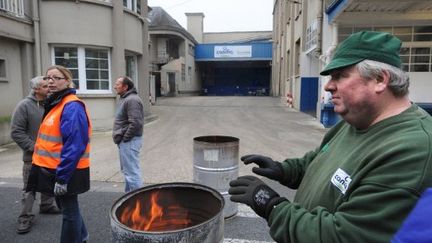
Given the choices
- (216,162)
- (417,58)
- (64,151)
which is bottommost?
(216,162)

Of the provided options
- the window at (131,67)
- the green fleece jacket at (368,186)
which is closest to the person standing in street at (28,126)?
the green fleece jacket at (368,186)

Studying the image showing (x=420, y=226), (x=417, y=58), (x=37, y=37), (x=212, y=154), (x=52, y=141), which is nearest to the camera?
(x=420, y=226)

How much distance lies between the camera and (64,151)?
336cm

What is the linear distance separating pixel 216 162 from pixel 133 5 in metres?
11.2

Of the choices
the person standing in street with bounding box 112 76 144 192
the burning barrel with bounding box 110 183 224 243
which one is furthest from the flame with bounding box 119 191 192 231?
the person standing in street with bounding box 112 76 144 192

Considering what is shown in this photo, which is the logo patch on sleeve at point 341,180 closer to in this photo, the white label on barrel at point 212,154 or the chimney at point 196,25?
the white label on barrel at point 212,154

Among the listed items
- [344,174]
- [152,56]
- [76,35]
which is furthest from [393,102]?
[152,56]

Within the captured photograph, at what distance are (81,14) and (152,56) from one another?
21556mm

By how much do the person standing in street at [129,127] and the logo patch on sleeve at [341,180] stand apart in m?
3.87

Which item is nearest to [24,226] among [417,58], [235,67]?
[417,58]

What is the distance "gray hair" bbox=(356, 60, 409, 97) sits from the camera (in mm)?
1524

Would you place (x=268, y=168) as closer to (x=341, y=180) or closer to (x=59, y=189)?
(x=341, y=180)

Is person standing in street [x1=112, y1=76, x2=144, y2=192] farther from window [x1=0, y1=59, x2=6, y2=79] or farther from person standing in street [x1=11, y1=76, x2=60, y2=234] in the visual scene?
window [x1=0, y1=59, x2=6, y2=79]

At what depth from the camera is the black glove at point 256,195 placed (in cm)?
171
